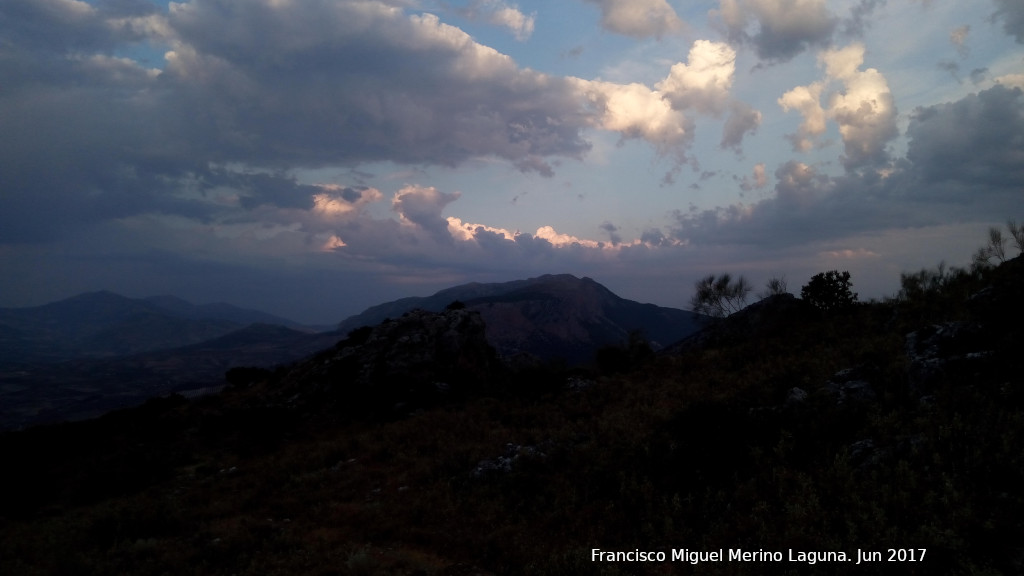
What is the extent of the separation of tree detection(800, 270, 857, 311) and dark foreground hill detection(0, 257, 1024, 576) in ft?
21.3

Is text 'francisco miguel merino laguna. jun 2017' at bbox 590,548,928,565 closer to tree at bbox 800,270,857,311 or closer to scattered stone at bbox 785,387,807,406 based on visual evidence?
scattered stone at bbox 785,387,807,406

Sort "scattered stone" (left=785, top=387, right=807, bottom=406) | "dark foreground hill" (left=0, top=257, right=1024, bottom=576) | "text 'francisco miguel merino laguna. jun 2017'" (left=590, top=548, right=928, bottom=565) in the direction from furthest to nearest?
"scattered stone" (left=785, top=387, right=807, bottom=406)
"dark foreground hill" (left=0, top=257, right=1024, bottom=576)
"text 'francisco miguel merino laguna. jun 2017'" (left=590, top=548, right=928, bottom=565)

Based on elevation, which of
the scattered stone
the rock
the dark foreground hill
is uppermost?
the rock

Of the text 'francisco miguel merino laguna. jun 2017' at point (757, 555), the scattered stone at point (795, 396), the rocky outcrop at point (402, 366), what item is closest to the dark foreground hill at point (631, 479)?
the text 'francisco miguel merino laguna. jun 2017' at point (757, 555)

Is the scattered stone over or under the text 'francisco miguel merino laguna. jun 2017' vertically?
over

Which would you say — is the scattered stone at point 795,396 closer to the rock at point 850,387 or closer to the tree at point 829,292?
the rock at point 850,387

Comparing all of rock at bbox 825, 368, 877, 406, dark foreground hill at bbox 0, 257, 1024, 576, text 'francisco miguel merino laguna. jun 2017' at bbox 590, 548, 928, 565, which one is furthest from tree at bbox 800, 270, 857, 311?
text 'francisco miguel merino laguna. jun 2017' at bbox 590, 548, 928, 565

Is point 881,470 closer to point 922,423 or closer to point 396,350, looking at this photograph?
point 922,423

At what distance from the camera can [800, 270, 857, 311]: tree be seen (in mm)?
33688

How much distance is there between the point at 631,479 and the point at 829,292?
2937cm

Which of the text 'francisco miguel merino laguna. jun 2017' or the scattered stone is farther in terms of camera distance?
the scattered stone

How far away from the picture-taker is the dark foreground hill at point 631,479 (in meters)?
9.10

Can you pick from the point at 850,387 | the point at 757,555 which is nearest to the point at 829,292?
the point at 850,387

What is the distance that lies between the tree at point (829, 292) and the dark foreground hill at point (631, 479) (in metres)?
6.48
